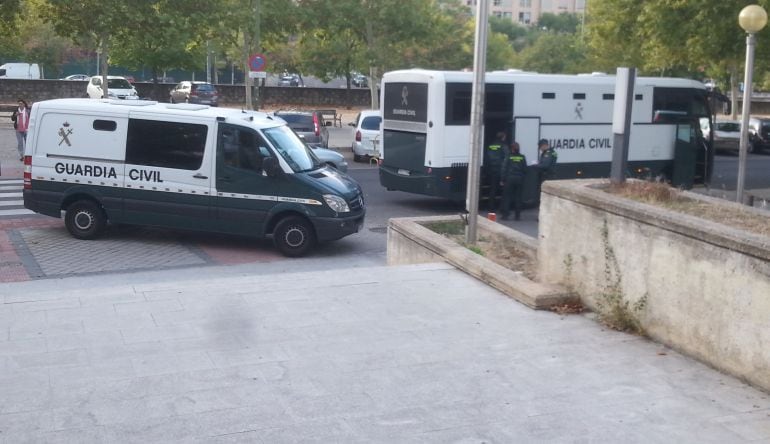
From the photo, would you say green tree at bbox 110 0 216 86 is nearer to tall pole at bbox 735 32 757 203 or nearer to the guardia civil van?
the guardia civil van

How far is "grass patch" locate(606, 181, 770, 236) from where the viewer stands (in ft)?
23.7

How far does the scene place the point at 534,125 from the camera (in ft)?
63.1

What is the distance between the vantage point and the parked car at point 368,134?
1093 inches

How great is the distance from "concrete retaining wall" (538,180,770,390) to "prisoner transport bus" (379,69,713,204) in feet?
30.3

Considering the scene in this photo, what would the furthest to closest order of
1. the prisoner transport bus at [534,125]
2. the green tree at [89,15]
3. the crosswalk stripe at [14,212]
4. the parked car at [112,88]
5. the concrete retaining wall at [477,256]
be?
the parked car at [112,88] < the green tree at [89,15] < the prisoner transport bus at [534,125] < the crosswalk stripe at [14,212] < the concrete retaining wall at [477,256]

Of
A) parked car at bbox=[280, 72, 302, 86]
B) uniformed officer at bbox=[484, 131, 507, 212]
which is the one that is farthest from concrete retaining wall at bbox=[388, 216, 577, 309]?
parked car at bbox=[280, 72, 302, 86]

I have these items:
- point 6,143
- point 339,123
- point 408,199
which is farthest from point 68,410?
point 339,123

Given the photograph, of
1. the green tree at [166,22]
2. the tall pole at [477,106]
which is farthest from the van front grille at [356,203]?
the green tree at [166,22]

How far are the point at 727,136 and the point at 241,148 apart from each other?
1073 inches

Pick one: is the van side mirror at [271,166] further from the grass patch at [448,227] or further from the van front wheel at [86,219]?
the van front wheel at [86,219]

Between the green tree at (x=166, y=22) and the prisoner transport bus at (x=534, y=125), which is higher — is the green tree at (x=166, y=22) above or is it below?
above

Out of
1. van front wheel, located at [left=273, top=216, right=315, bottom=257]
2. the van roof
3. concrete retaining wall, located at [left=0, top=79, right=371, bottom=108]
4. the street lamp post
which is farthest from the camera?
concrete retaining wall, located at [left=0, top=79, right=371, bottom=108]

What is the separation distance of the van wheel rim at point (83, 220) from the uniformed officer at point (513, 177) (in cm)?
771

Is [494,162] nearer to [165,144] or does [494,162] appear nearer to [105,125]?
→ [165,144]
